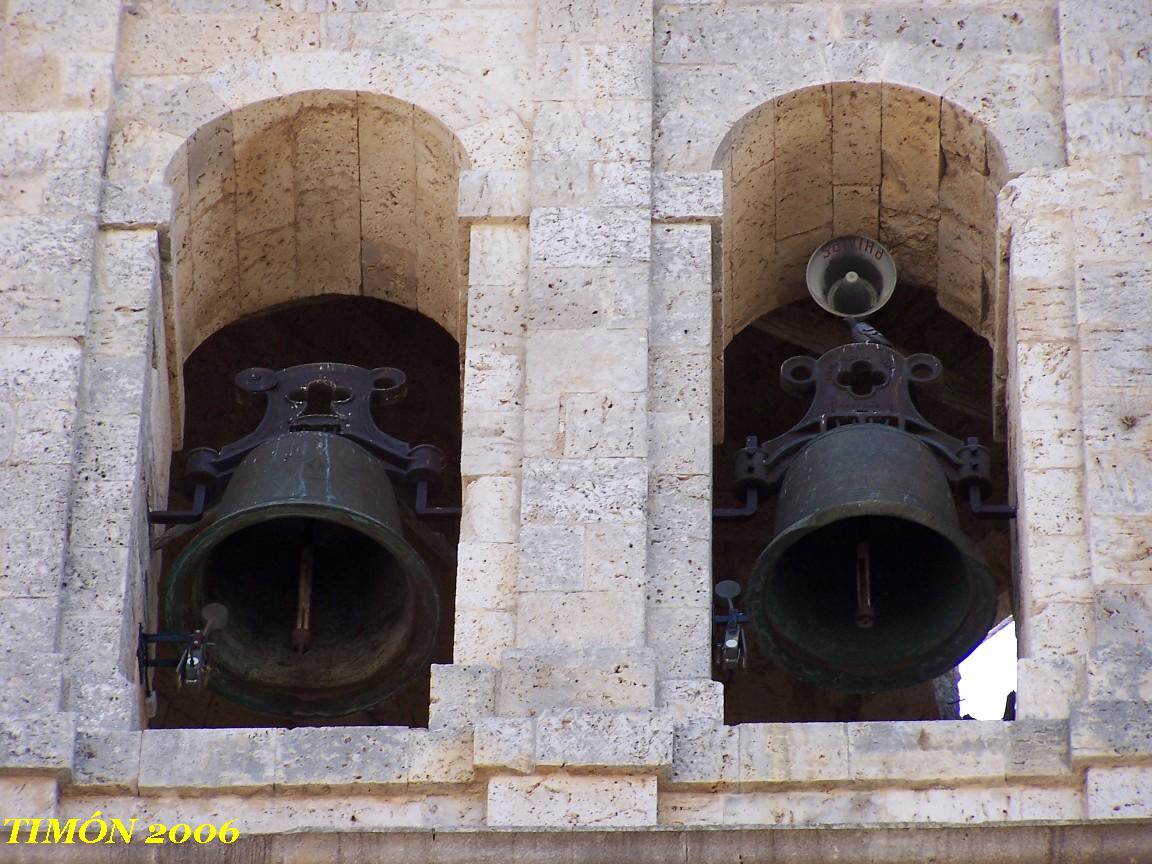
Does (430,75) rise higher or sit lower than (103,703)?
higher

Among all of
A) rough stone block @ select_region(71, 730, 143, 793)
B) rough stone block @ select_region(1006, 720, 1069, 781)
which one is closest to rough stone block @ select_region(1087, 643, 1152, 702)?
rough stone block @ select_region(1006, 720, 1069, 781)

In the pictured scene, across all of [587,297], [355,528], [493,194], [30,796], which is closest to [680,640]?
[355,528]

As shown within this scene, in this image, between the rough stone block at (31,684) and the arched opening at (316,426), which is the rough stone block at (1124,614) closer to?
the arched opening at (316,426)

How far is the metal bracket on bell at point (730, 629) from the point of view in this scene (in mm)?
12828

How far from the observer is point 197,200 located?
14.2 metres

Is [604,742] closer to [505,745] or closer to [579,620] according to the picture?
[505,745]

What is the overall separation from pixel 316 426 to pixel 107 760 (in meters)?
1.72

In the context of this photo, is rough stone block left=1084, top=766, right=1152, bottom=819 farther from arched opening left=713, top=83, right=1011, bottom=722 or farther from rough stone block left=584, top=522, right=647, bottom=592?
rough stone block left=584, top=522, right=647, bottom=592

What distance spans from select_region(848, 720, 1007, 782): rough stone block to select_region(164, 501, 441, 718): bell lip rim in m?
1.73

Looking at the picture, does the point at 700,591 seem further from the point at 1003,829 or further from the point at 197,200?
the point at 197,200

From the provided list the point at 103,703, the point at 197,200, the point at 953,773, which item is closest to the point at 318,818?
the point at 103,703

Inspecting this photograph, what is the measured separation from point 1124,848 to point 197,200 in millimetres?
4553

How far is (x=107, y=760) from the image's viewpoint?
12344mm

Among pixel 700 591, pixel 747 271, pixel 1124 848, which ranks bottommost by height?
pixel 1124 848
